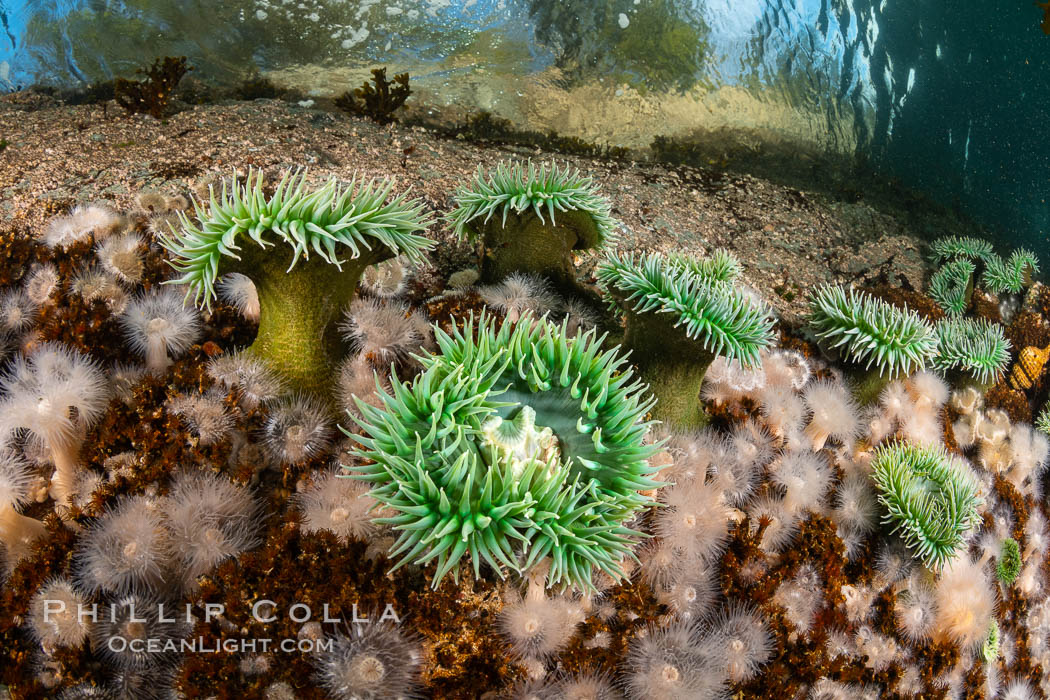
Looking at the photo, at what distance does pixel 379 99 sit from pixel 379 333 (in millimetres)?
3626

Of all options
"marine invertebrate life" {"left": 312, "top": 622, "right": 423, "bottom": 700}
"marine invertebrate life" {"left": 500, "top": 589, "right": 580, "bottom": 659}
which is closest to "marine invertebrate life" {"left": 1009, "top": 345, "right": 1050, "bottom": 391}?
"marine invertebrate life" {"left": 500, "top": 589, "right": 580, "bottom": 659}

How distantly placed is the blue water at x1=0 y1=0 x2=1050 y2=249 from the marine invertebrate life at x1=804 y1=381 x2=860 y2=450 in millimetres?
3907

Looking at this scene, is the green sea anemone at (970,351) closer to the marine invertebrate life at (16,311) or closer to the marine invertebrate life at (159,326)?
the marine invertebrate life at (159,326)

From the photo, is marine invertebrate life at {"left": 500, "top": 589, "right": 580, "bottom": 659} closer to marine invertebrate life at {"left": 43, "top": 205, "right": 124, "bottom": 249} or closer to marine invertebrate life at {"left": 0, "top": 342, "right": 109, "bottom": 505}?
marine invertebrate life at {"left": 0, "top": 342, "right": 109, "bottom": 505}

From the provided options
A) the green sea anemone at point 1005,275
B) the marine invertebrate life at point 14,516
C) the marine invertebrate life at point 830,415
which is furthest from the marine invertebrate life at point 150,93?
the green sea anemone at point 1005,275

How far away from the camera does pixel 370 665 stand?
2184mm

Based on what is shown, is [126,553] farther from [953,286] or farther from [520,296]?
[953,286]

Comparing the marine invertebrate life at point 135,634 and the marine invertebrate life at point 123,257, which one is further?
the marine invertebrate life at point 123,257

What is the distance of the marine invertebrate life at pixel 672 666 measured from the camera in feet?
8.40

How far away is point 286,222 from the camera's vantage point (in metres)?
2.45

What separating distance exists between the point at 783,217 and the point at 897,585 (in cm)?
413

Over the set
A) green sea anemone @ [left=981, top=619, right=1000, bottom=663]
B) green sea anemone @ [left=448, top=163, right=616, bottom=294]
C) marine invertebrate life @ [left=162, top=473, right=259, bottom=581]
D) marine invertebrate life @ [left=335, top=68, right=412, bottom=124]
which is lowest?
green sea anemone @ [left=981, top=619, right=1000, bottom=663]

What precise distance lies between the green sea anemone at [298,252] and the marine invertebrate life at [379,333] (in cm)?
11

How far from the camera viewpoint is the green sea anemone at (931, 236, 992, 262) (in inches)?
250
